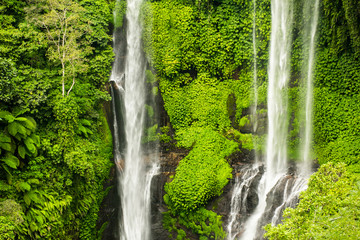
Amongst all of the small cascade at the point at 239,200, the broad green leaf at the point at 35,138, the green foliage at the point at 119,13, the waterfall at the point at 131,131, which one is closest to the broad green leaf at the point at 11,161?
the broad green leaf at the point at 35,138

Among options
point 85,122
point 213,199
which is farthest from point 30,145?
point 213,199

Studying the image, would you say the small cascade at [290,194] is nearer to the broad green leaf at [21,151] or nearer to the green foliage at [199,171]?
the green foliage at [199,171]

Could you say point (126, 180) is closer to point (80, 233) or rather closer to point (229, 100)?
point (80, 233)

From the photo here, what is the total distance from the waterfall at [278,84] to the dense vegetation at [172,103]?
360 millimetres

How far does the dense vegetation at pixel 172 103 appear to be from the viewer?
9961 mm

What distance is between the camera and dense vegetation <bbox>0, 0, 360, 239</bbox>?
9.96m

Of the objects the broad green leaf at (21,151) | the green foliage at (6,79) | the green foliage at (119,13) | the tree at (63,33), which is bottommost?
the broad green leaf at (21,151)

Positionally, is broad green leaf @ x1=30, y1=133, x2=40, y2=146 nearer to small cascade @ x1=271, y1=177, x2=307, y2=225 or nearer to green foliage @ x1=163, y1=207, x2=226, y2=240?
green foliage @ x1=163, y1=207, x2=226, y2=240

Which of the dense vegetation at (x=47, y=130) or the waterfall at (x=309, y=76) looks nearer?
the dense vegetation at (x=47, y=130)

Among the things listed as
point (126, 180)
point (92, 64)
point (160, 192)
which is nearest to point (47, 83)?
point (92, 64)

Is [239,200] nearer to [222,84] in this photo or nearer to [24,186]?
[222,84]

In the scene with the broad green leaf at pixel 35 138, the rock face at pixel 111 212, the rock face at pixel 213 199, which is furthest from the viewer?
the rock face at pixel 111 212

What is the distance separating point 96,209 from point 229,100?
27.3 feet

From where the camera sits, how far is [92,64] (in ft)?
46.7
